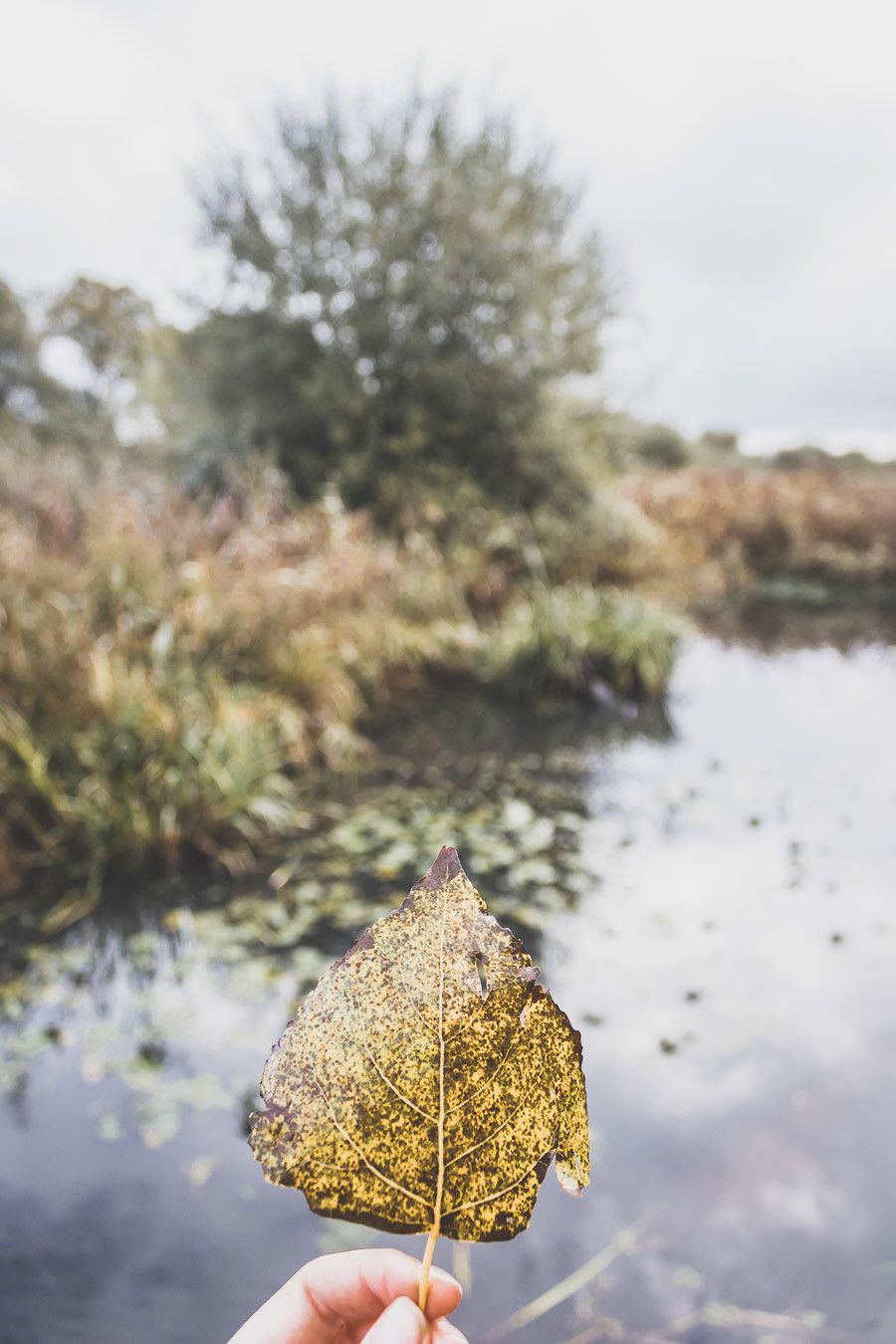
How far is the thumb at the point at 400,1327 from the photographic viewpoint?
0.47 meters

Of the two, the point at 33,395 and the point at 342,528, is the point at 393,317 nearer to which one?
the point at 342,528

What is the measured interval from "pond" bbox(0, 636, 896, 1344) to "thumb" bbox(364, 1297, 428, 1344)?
1.89m

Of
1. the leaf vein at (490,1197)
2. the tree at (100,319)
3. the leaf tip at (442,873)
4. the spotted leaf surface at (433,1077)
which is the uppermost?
the tree at (100,319)

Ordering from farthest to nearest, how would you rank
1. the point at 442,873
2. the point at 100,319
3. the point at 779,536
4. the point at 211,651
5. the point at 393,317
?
the point at 100,319, the point at 779,536, the point at 393,317, the point at 211,651, the point at 442,873

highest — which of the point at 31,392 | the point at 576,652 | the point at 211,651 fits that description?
the point at 31,392

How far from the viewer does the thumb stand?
1.53ft

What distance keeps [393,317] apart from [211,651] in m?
6.40

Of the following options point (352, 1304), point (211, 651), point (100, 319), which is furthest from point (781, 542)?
point (100, 319)

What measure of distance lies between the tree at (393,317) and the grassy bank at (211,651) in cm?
172

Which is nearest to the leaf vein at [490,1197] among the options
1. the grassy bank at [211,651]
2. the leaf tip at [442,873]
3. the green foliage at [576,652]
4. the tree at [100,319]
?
the leaf tip at [442,873]

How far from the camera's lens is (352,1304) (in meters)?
0.58

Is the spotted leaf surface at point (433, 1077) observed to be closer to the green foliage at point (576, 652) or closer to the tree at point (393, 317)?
the green foliage at point (576, 652)

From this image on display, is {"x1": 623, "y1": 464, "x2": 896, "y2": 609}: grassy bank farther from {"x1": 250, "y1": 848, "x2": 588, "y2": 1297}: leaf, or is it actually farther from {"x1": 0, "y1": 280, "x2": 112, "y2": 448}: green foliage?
{"x1": 0, "y1": 280, "x2": 112, "y2": 448}: green foliage

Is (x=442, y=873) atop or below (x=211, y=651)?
below
